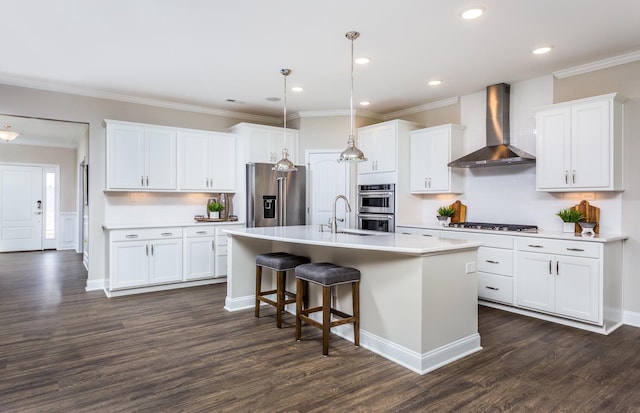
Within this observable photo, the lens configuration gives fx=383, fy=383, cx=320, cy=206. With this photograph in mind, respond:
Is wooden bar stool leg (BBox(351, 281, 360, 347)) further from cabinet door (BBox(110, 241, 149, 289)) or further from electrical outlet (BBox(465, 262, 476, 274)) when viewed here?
cabinet door (BBox(110, 241, 149, 289))

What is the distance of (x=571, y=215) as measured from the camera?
4078 mm

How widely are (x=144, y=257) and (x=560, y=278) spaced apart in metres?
4.95

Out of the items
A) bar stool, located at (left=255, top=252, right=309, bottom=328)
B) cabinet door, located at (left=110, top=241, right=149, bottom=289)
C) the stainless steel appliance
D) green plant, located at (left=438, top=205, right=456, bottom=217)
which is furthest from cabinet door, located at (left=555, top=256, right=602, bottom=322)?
cabinet door, located at (left=110, top=241, right=149, bottom=289)

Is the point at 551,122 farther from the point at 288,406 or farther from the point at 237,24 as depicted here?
the point at 288,406

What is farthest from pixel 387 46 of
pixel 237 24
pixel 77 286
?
pixel 77 286

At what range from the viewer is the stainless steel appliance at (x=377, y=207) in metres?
5.71

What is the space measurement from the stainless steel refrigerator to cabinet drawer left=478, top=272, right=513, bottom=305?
9.58 ft

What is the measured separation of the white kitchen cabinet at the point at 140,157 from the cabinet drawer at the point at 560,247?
466cm

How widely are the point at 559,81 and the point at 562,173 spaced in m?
1.15

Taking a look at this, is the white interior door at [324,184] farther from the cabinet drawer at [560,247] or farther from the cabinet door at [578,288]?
the cabinet door at [578,288]

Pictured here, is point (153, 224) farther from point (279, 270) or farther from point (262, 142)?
point (279, 270)

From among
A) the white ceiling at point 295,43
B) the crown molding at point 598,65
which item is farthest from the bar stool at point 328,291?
the crown molding at point 598,65

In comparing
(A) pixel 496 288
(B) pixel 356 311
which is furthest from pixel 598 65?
(B) pixel 356 311

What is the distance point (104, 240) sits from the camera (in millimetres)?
5398
